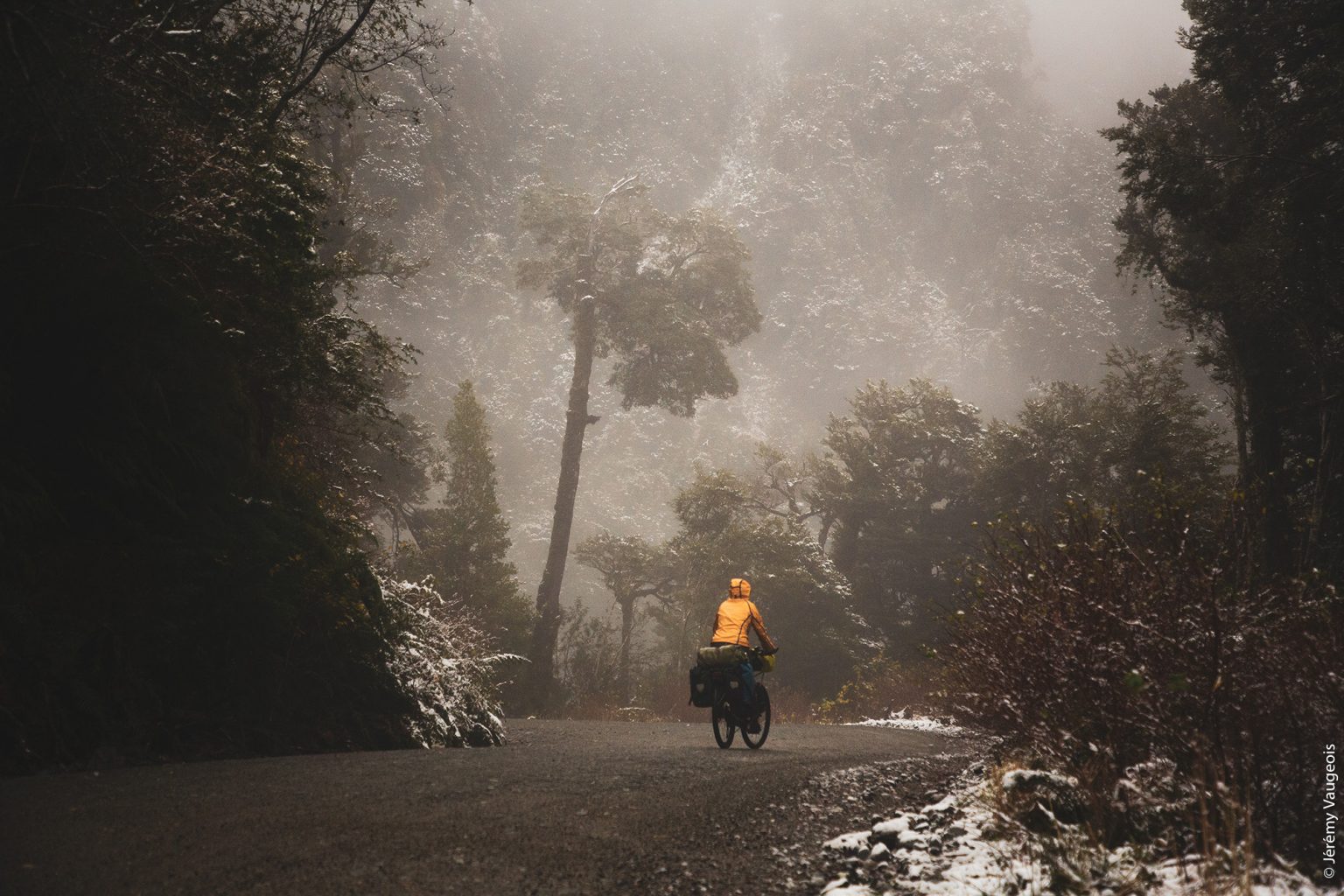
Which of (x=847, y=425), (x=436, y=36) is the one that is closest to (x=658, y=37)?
(x=847, y=425)

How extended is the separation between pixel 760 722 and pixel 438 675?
11.6 ft

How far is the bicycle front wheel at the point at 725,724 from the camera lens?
8.37m

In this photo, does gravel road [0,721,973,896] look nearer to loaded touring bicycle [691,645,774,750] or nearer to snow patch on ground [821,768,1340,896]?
snow patch on ground [821,768,1340,896]

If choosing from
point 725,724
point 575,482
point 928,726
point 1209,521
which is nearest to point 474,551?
point 575,482

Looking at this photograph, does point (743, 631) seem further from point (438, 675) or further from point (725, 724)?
point (438, 675)

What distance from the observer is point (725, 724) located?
334 inches

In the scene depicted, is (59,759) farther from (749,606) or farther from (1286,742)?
(1286,742)

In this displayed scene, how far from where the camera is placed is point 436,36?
1141 centimetres

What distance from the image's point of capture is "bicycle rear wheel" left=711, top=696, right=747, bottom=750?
8367 millimetres

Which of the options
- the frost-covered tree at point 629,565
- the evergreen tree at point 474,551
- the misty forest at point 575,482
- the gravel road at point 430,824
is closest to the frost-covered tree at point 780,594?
the misty forest at point 575,482

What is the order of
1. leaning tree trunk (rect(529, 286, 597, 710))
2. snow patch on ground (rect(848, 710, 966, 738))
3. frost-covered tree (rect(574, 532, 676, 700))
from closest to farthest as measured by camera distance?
snow patch on ground (rect(848, 710, 966, 738))
leaning tree trunk (rect(529, 286, 597, 710))
frost-covered tree (rect(574, 532, 676, 700))

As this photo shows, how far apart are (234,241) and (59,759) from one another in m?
4.45

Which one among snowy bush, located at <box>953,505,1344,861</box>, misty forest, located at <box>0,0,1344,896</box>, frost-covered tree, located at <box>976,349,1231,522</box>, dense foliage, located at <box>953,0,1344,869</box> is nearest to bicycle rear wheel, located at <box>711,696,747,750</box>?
misty forest, located at <box>0,0,1344,896</box>

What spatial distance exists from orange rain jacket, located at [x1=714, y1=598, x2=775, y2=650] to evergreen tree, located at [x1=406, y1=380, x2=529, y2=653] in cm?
1435
